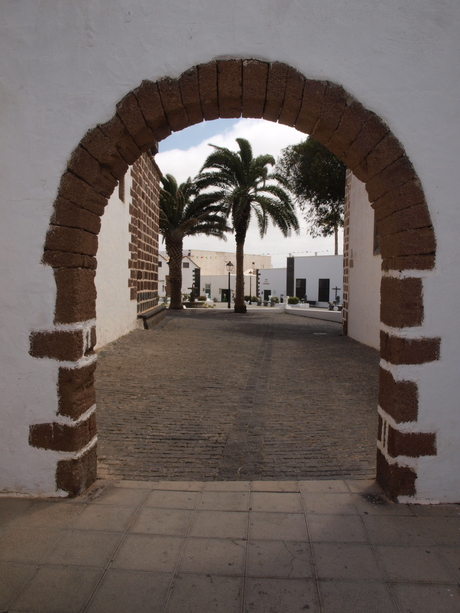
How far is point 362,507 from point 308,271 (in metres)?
41.8

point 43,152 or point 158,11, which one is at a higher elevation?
point 158,11

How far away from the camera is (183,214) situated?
2098 centimetres

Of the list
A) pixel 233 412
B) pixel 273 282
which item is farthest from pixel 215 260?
pixel 233 412

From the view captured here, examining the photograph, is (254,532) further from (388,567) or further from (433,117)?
(433,117)

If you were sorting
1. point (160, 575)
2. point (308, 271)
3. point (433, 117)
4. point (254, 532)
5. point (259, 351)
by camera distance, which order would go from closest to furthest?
point (160, 575)
point (254, 532)
point (433, 117)
point (259, 351)
point (308, 271)

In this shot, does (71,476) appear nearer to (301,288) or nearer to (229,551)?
(229,551)

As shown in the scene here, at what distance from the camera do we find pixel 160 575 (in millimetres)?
2201

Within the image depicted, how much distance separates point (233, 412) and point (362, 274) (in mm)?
6169

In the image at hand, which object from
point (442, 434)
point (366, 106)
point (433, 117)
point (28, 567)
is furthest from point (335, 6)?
point (28, 567)

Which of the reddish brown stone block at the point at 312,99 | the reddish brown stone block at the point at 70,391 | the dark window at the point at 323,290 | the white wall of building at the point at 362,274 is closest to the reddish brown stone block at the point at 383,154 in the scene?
the reddish brown stone block at the point at 312,99

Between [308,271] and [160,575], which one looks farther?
[308,271]

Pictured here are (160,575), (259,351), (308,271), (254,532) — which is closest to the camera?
(160,575)

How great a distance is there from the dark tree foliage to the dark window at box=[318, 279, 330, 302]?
2308 centimetres

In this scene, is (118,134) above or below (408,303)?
above
